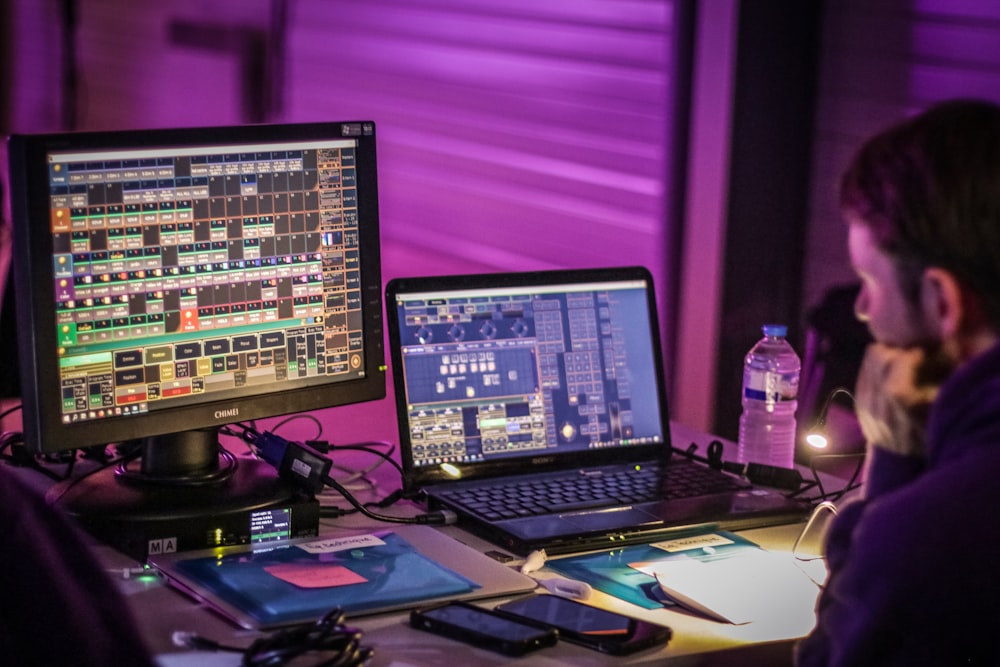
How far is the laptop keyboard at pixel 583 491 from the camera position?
190cm

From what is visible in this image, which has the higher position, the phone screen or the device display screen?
the device display screen

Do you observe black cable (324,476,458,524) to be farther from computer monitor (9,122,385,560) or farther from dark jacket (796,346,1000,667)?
dark jacket (796,346,1000,667)

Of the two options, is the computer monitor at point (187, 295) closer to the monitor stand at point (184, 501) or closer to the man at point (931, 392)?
the monitor stand at point (184, 501)

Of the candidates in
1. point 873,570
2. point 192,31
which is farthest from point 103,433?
point 192,31

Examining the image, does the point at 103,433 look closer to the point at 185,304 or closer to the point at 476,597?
the point at 185,304

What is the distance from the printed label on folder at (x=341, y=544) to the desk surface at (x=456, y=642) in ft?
0.62

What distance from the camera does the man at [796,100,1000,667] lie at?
3.79 ft

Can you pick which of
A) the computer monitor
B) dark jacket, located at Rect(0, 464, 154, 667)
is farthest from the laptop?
dark jacket, located at Rect(0, 464, 154, 667)

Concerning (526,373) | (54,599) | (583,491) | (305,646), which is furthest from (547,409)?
(54,599)

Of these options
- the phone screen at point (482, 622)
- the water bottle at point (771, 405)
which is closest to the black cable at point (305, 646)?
the phone screen at point (482, 622)

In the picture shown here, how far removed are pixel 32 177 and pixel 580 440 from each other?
956 mm

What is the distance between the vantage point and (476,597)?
160 cm

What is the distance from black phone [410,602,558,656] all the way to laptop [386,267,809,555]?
0.32 metres

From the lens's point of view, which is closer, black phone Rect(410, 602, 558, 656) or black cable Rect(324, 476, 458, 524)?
black phone Rect(410, 602, 558, 656)
